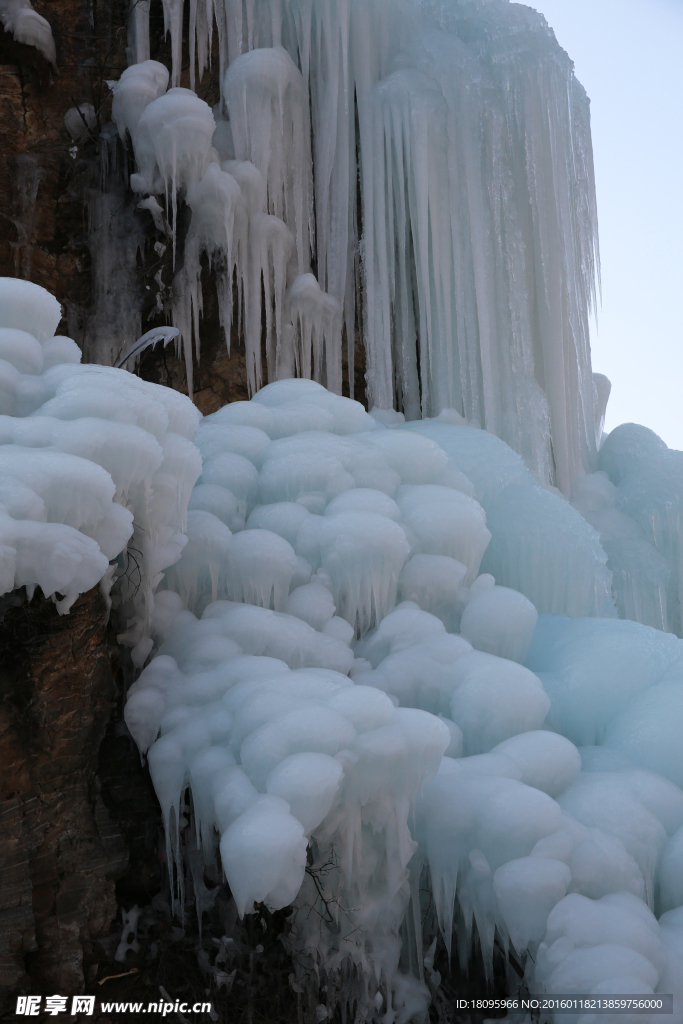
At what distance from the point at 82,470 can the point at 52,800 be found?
1.17 meters

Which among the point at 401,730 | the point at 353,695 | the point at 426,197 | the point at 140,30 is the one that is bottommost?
the point at 401,730

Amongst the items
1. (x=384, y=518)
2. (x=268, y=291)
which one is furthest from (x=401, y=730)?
(x=268, y=291)

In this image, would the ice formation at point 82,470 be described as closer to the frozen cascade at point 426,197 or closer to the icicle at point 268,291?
the icicle at point 268,291

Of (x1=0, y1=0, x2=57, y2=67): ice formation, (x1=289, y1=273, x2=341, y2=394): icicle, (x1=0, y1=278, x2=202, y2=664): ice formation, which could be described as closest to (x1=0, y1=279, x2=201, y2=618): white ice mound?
(x1=0, y1=278, x2=202, y2=664): ice formation

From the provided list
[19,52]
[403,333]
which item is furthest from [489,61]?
[19,52]

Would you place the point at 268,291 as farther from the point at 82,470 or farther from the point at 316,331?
the point at 82,470

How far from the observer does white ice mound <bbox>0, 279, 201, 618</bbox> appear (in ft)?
9.31

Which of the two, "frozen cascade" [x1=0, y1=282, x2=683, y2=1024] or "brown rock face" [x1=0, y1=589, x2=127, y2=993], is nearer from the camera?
"frozen cascade" [x1=0, y1=282, x2=683, y2=1024]

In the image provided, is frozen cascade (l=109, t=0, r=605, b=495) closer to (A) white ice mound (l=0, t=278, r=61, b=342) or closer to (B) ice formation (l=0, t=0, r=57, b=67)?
(B) ice formation (l=0, t=0, r=57, b=67)

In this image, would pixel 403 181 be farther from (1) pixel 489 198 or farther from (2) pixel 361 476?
(2) pixel 361 476

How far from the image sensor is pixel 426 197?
20.6ft

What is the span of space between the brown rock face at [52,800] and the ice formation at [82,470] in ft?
0.72

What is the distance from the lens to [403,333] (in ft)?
21.3

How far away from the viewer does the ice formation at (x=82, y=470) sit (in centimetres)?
284
